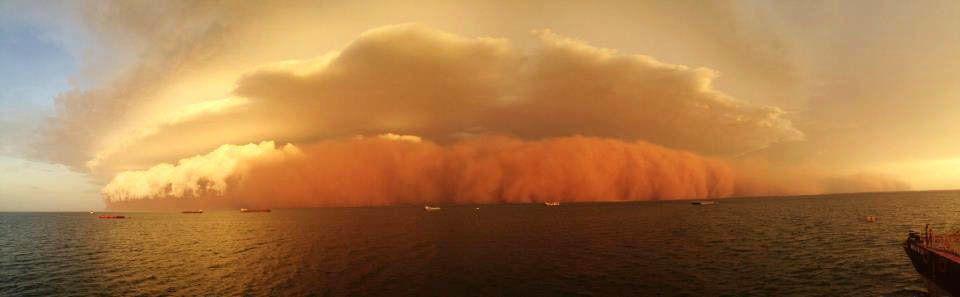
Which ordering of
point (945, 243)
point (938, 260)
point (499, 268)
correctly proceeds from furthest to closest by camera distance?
point (499, 268) < point (945, 243) < point (938, 260)

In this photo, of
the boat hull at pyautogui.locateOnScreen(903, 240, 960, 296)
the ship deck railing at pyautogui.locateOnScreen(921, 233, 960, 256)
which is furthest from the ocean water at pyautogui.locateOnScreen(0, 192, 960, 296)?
the ship deck railing at pyautogui.locateOnScreen(921, 233, 960, 256)

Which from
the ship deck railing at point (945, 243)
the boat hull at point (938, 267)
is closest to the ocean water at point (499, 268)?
the boat hull at point (938, 267)

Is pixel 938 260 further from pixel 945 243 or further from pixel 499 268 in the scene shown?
pixel 499 268

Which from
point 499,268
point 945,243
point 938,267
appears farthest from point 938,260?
point 499,268

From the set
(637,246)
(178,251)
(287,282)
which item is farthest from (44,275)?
(637,246)

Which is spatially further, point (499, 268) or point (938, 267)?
point (499, 268)

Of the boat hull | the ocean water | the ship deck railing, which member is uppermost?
the ship deck railing

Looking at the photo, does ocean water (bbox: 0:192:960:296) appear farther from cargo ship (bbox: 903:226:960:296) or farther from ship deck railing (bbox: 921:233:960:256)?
ship deck railing (bbox: 921:233:960:256)

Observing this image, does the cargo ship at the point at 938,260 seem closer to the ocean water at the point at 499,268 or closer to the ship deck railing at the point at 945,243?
the ship deck railing at the point at 945,243
